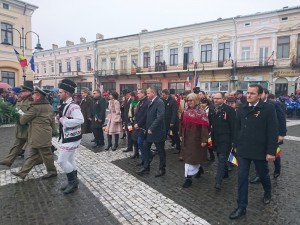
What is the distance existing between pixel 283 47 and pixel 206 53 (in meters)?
7.72

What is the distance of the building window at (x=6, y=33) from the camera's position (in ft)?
74.6

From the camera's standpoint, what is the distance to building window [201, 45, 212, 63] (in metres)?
26.7

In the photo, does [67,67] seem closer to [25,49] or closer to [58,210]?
[25,49]

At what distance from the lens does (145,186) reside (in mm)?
4656

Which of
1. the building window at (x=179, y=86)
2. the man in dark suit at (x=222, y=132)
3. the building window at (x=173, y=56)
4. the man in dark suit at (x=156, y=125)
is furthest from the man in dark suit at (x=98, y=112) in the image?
the building window at (x=173, y=56)

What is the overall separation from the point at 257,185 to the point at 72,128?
12.3 feet

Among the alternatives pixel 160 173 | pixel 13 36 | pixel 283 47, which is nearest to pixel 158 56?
pixel 283 47

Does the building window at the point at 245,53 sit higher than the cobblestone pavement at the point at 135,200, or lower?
higher

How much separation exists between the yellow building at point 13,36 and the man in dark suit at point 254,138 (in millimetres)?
23763

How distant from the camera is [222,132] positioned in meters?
4.50

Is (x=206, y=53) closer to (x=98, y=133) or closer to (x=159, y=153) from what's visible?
(x=98, y=133)

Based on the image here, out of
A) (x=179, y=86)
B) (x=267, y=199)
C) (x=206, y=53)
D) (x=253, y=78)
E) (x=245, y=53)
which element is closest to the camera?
(x=267, y=199)

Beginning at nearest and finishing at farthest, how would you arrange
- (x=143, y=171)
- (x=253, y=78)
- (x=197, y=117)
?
(x=197, y=117)
(x=143, y=171)
(x=253, y=78)

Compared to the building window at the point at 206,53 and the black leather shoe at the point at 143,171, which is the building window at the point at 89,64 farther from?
the black leather shoe at the point at 143,171
